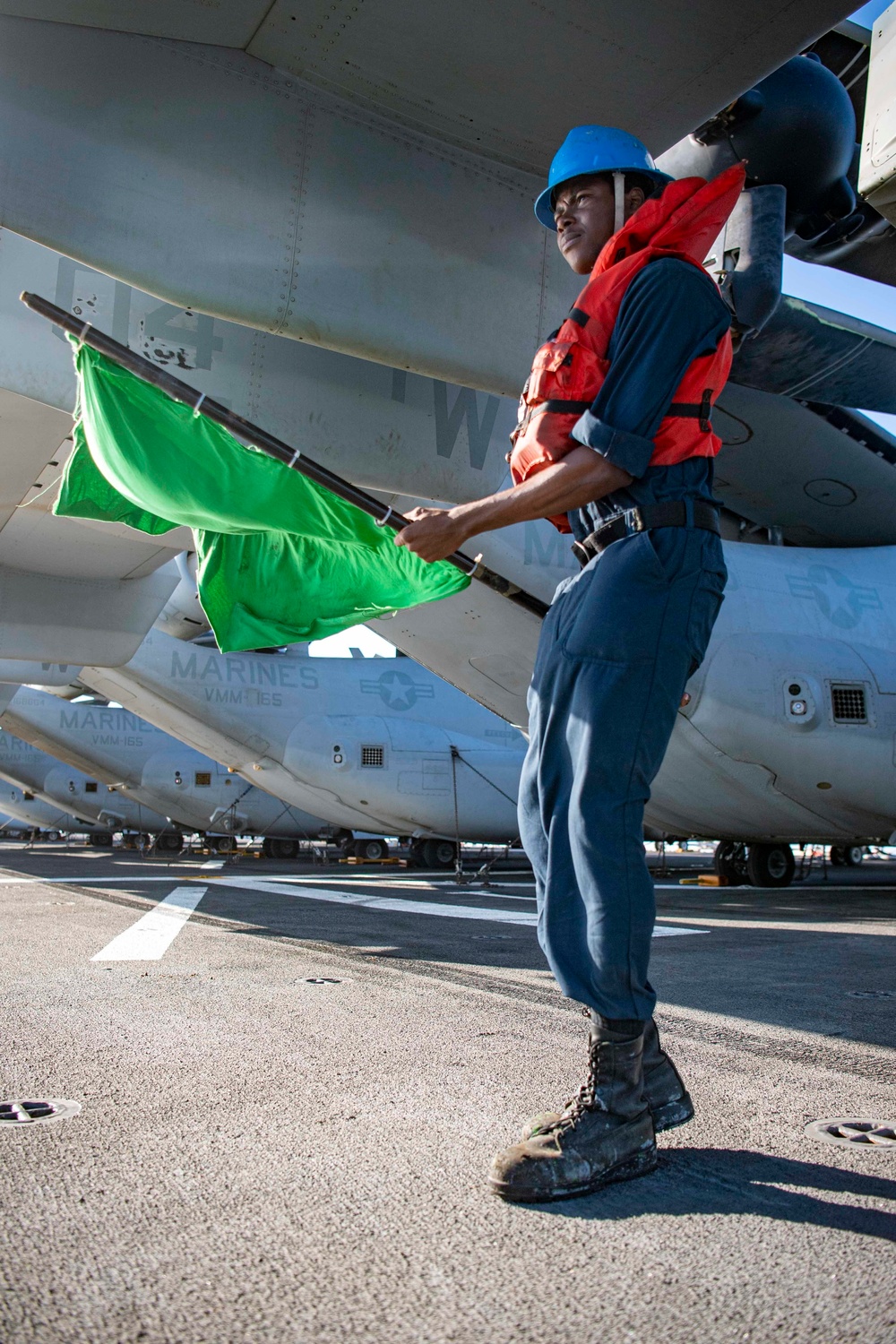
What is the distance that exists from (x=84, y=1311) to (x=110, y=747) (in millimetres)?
24344

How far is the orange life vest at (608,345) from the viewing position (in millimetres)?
1996

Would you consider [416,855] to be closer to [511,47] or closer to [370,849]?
[370,849]

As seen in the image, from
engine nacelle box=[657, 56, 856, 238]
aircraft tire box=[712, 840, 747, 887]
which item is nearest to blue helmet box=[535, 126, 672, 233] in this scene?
engine nacelle box=[657, 56, 856, 238]

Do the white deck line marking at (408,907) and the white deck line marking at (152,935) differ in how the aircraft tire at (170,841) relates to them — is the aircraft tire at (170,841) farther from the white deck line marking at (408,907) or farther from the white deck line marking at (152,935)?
the white deck line marking at (152,935)

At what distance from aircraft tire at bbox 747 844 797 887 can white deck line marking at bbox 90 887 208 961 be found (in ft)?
26.3

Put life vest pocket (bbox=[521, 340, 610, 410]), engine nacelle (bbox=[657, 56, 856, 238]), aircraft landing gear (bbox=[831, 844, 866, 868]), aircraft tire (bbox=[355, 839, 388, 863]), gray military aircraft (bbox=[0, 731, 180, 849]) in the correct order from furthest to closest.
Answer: gray military aircraft (bbox=[0, 731, 180, 849]) → aircraft tire (bbox=[355, 839, 388, 863]) → aircraft landing gear (bbox=[831, 844, 866, 868]) → engine nacelle (bbox=[657, 56, 856, 238]) → life vest pocket (bbox=[521, 340, 610, 410])

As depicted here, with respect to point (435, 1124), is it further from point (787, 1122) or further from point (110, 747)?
point (110, 747)

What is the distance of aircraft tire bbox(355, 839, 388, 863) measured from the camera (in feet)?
78.9

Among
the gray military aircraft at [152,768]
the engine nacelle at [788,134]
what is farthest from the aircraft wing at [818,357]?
the gray military aircraft at [152,768]

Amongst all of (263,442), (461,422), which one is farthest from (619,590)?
(461,422)

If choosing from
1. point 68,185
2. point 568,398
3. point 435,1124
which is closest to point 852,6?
point 568,398

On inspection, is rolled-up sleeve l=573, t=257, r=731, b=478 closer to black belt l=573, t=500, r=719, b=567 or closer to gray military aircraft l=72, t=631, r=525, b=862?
black belt l=573, t=500, r=719, b=567

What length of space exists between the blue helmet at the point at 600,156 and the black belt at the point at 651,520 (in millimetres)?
803

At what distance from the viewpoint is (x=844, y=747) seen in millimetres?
9453
